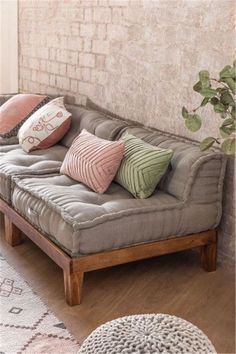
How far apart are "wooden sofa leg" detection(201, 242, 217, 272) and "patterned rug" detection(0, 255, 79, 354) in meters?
1.03

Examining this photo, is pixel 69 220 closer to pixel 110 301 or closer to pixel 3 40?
pixel 110 301

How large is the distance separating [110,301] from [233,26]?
165cm

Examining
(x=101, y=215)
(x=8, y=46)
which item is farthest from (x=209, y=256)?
(x=8, y=46)

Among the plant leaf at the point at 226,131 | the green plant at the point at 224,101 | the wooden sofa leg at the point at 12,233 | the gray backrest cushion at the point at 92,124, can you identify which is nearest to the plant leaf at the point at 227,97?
the green plant at the point at 224,101

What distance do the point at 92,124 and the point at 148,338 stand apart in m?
2.37

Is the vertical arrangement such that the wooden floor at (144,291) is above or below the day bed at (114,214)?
below

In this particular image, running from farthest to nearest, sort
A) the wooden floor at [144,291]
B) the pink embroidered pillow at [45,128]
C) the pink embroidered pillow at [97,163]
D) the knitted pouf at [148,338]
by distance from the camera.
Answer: the pink embroidered pillow at [45,128], the pink embroidered pillow at [97,163], the wooden floor at [144,291], the knitted pouf at [148,338]

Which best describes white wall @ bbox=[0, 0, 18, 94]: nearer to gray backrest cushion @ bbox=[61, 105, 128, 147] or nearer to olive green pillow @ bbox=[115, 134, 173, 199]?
gray backrest cushion @ bbox=[61, 105, 128, 147]

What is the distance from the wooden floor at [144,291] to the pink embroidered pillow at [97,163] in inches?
20.7

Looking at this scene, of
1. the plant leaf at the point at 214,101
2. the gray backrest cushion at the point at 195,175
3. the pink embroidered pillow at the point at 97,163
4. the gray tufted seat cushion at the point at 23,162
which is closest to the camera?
the plant leaf at the point at 214,101

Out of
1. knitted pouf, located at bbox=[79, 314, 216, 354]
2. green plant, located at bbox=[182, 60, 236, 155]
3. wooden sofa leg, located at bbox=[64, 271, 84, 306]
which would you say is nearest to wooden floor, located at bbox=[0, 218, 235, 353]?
wooden sofa leg, located at bbox=[64, 271, 84, 306]

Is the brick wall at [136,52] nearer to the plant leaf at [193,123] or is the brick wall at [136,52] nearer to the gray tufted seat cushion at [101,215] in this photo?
the gray tufted seat cushion at [101,215]

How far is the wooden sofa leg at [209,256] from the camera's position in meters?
3.17

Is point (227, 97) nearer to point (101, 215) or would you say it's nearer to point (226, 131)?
point (226, 131)
